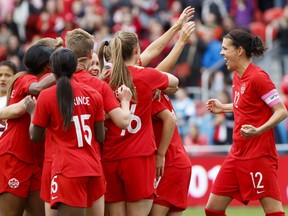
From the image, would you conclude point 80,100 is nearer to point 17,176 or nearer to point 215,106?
point 17,176

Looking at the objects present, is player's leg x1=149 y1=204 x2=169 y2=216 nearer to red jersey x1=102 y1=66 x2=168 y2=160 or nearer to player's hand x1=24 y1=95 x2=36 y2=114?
red jersey x1=102 y1=66 x2=168 y2=160

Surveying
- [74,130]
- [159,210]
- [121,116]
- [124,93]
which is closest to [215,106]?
[159,210]

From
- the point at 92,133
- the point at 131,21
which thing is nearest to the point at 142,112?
the point at 92,133

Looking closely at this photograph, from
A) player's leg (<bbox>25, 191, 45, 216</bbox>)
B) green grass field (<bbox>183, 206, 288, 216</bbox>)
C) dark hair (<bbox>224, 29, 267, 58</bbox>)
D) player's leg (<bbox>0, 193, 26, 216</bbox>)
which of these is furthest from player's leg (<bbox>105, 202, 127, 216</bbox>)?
green grass field (<bbox>183, 206, 288, 216</bbox>)

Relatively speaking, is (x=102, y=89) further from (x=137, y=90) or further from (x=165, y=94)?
(x=165, y=94)

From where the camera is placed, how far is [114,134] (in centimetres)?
952

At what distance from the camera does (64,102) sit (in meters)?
8.48

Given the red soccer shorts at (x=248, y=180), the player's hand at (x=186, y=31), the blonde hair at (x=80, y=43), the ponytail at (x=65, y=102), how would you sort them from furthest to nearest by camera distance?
the red soccer shorts at (x=248, y=180)
the player's hand at (x=186, y=31)
the blonde hair at (x=80, y=43)
the ponytail at (x=65, y=102)

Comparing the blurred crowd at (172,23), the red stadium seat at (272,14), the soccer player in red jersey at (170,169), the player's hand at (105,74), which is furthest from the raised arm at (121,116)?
the red stadium seat at (272,14)

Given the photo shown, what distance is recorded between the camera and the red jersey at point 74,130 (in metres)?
8.55

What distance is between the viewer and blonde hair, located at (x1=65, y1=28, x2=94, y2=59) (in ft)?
30.1

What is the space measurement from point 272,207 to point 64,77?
2.98 m

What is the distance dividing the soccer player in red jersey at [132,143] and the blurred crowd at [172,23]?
9237 mm

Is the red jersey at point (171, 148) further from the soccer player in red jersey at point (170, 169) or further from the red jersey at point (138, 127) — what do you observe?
the red jersey at point (138, 127)
